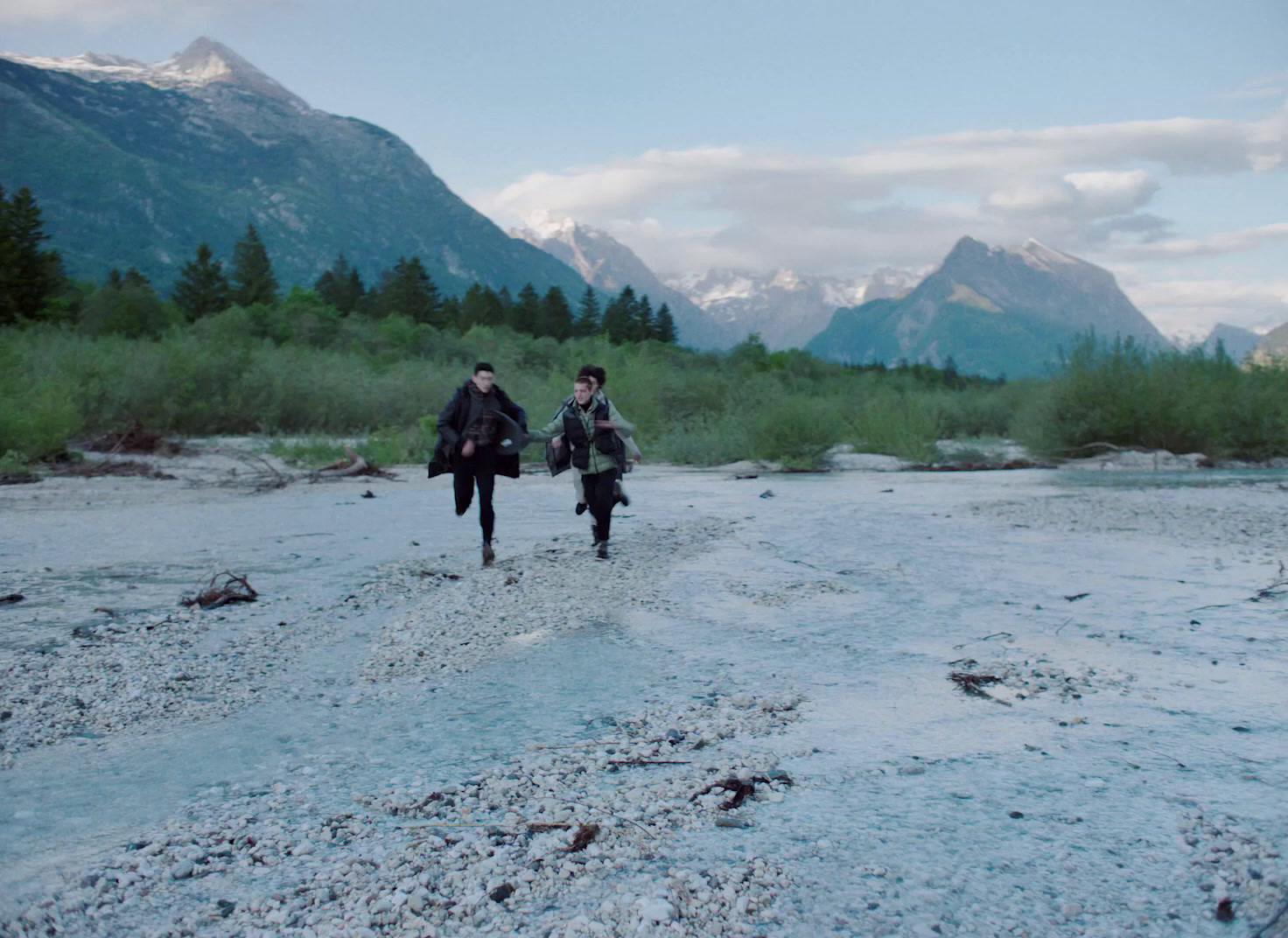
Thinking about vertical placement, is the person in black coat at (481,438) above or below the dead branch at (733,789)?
above

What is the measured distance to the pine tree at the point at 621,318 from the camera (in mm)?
70375

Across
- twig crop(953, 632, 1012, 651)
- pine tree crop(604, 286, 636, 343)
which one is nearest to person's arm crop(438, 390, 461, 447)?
twig crop(953, 632, 1012, 651)

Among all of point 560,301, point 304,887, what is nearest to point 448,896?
point 304,887

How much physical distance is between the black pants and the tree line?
3738cm

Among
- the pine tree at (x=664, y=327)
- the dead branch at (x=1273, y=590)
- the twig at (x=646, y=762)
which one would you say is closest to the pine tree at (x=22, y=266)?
the pine tree at (x=664, y=327)

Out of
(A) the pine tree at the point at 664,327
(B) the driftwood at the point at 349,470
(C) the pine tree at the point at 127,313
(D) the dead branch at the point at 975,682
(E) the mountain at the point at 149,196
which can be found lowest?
(D) the dead branch at the point at 975,682

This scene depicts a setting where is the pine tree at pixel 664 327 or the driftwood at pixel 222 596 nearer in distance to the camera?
the driftwood at pixel 222 596

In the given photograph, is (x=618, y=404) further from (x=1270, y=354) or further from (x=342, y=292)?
(x=342, y=292)

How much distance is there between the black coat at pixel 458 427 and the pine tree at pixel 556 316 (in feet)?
189

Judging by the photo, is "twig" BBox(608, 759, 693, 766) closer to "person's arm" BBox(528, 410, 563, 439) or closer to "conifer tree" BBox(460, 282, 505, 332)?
"person's arm" BBox(528, 410, 563, 439)

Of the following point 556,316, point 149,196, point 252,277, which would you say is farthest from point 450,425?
point 149,196

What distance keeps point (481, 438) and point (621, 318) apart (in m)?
62.6

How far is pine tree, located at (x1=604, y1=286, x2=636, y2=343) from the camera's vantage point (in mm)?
70375

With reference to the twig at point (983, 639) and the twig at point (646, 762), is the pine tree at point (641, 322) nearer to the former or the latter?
the twig at point (983, 639)
